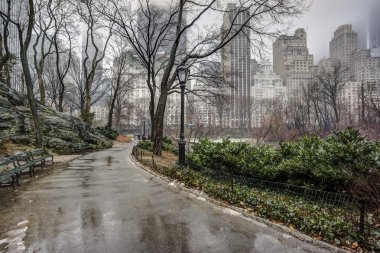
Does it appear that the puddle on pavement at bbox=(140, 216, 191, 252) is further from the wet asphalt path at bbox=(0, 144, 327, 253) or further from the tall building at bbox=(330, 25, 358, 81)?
the tall building at bbox=(330, 25, 358, 81)

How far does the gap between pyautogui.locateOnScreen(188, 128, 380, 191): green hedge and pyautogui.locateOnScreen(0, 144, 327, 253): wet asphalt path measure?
267cm

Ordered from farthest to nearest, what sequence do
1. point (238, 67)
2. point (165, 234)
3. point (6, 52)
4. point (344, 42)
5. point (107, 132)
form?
point (344, 42) < point (107, 132) < point (238, 67) < point (6, 52) < point (165, 234)

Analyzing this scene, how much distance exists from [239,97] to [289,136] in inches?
1958

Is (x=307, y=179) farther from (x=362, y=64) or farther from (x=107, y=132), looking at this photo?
(x=362, y=64)

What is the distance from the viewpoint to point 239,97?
9331 cm

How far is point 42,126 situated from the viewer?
22422 millimetres

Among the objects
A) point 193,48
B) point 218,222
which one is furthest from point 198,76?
point 218,222

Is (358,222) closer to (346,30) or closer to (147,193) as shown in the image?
(147,193)

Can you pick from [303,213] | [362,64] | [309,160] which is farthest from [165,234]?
[362,64]

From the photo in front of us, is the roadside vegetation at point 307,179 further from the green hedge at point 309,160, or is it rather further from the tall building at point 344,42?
the tall building at point 344,42

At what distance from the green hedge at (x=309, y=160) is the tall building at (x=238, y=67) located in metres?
9.55

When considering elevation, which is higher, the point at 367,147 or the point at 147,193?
the point at 367,147

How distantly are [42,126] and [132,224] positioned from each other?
19.2 meters

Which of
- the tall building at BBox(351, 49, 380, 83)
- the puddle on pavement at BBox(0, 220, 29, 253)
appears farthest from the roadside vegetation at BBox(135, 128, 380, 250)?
the tall building at BBox(351, 49, 380, 83)
